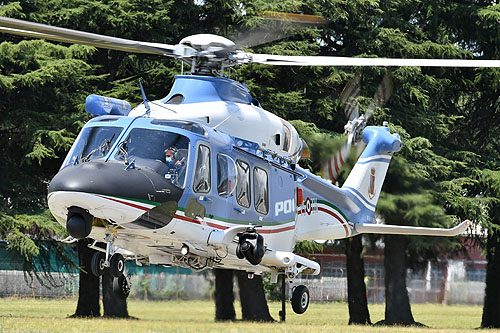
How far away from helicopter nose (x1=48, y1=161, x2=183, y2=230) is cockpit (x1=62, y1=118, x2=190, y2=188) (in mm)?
215

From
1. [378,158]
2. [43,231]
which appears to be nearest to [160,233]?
[378,158]

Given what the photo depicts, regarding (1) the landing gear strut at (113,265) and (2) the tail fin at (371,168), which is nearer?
(1) the landing gear strut at (113,265)

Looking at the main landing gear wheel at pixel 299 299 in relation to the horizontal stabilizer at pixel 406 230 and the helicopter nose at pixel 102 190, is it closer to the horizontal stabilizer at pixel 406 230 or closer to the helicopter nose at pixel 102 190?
the horizontal stabilizer at pixel 406 230

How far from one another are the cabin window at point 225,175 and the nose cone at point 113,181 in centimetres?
120

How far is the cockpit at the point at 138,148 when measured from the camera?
1228 centimetres

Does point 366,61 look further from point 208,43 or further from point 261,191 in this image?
point 261,191

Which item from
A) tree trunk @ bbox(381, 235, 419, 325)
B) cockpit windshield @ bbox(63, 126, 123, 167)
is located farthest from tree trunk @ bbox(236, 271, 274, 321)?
cockpit windshield @ bbox(63, 126, 123, 167)

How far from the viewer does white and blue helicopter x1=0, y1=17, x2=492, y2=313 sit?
1183 centimetres

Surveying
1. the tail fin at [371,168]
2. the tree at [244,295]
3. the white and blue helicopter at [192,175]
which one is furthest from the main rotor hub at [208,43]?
the tree at [244,295]

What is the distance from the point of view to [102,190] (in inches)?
453

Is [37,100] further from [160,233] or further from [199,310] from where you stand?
[160,233]

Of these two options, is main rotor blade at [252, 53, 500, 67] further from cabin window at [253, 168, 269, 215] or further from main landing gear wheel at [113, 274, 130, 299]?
main landing gear wheel at [113, 274, 130, 299]

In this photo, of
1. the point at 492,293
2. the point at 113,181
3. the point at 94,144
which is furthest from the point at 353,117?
the point at 492,293

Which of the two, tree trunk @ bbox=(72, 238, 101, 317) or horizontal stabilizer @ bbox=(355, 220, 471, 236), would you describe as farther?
tree trunk @ bbox=(72, 238, 101, 317)
